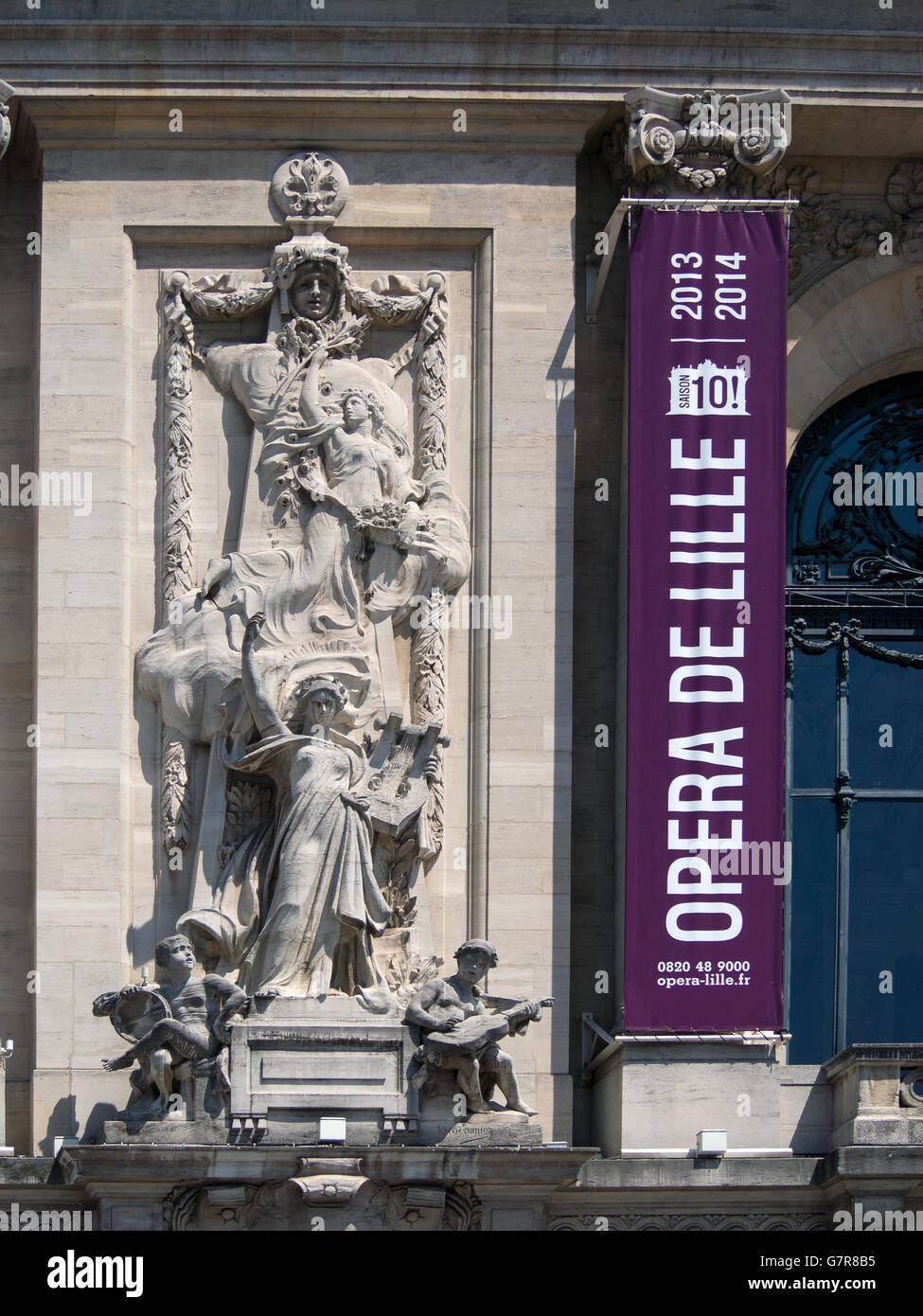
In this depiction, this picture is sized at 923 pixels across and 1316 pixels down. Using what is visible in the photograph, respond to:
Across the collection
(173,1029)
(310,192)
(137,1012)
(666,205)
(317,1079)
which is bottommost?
(317,1079)

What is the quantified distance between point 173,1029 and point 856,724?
287 inches

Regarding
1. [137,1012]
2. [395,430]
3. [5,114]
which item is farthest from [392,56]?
[137,1012]

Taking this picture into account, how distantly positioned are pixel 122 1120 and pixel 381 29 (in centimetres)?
971

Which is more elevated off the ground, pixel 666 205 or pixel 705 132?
pixel 705 132

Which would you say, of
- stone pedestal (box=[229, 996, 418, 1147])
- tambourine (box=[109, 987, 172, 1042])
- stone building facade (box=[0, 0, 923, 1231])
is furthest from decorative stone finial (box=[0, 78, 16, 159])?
stone pedestal (box=[229, 996, 418, 1147])

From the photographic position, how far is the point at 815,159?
28906 millimetres

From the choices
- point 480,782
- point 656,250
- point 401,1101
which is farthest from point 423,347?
point 401,1101

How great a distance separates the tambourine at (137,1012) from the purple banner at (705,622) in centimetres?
390

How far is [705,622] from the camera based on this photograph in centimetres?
2680

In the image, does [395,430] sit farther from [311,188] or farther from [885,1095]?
[885,1095]

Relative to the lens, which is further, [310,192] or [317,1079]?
[310,192]
